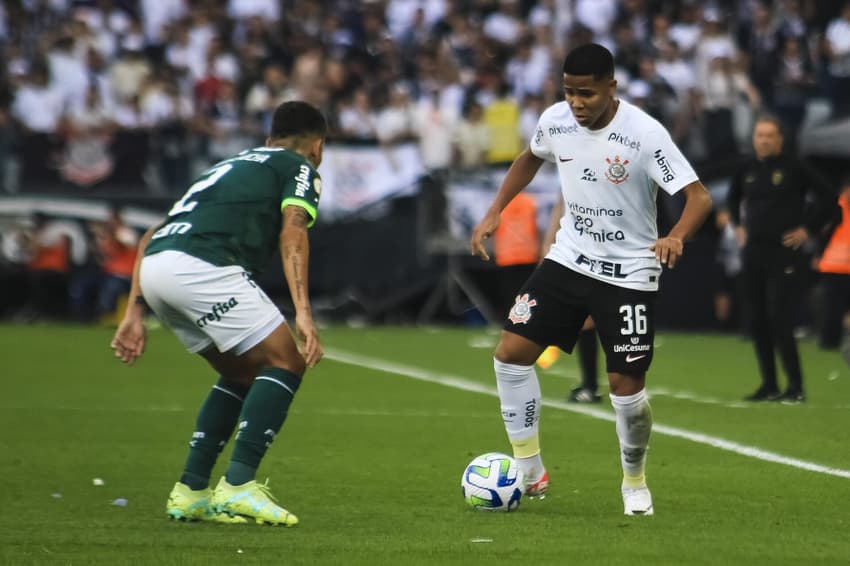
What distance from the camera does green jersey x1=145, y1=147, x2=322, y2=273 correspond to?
7043mm

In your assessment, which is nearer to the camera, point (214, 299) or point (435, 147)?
point (214, 299)

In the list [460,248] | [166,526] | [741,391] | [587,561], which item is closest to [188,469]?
[166,526]

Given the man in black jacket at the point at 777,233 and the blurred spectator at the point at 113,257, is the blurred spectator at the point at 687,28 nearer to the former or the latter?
the blurred spectator at the point at 113,257

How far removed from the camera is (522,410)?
7.88m

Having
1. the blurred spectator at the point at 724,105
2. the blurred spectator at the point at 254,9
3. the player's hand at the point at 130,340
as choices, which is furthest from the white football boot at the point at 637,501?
the blurred spectator at the point at 254,9

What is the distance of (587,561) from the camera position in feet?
20.4

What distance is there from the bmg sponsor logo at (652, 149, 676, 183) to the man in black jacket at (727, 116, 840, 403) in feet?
18.1

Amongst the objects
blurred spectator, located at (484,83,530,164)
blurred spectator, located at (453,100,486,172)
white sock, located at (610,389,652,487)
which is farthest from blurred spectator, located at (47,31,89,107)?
white sock, located at (610,389,652,487)

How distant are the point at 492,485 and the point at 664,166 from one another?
1.69m

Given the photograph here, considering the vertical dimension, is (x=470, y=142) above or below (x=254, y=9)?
below

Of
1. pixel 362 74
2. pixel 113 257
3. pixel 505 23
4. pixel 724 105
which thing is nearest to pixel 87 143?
pixel 113 257

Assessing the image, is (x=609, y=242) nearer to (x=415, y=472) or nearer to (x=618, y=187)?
(x=618, y=187)

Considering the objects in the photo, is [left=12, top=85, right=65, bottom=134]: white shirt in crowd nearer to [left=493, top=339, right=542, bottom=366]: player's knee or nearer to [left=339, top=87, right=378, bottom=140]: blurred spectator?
[left=339, top=87, right=378, bottom=140]: blurred spectator

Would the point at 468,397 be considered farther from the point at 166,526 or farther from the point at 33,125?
the point at 33,125
